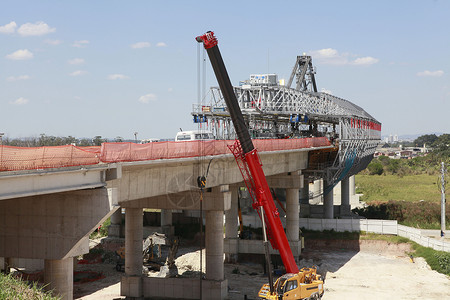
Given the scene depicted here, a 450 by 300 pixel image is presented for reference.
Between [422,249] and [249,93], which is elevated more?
[249,93]

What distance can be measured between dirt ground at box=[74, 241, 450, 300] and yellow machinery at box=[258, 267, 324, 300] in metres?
6.22

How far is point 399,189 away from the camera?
108 metres

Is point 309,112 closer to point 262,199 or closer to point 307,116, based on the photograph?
point 307,116

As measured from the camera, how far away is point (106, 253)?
2221 inches

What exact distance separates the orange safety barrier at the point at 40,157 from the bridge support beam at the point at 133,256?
18.9 m

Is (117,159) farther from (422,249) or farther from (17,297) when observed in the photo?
Result: (422,249)

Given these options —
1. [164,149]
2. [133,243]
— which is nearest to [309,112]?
[133,243]

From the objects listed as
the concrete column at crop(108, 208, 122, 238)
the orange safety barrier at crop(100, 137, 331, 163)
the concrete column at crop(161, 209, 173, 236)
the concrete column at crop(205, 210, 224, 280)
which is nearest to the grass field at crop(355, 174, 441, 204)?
the concrete column at crop(161, 209, 173, 236)

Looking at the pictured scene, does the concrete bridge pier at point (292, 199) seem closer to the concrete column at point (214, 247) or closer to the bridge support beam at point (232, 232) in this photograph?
the bridge support beam at point (232, 232)

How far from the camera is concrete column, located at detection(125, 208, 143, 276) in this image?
4147 cm

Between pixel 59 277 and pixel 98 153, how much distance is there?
481cm

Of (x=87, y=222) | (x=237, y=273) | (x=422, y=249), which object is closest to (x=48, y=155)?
(x=87, y=222)

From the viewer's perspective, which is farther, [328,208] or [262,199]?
[328,208]

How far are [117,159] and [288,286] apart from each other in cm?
1272
